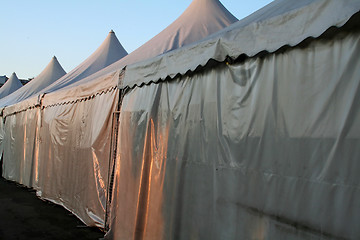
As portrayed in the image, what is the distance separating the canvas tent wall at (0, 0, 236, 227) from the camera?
5.36 m

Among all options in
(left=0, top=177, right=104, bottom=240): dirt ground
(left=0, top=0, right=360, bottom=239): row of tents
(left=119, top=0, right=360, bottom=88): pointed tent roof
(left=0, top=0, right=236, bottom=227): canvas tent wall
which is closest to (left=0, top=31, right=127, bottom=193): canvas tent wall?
(left=0, top=0, right=236, bottom=227): canvas tent wall

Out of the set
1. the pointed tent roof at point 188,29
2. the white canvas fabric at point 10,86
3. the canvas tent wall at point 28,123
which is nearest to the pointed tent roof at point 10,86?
the white canvas fabric at point 10,86

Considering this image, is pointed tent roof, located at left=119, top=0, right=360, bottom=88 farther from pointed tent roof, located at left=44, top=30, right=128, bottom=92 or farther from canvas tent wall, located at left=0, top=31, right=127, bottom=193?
canvas tent wall, located at left=0, top=31, right=127, bottom=193

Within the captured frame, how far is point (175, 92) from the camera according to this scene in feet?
12.0

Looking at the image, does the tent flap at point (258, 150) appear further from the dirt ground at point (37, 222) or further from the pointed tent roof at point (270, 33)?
the dirt ground at point (37, 222)

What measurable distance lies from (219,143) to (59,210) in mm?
5454

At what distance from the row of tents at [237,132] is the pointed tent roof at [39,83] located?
8.74 m

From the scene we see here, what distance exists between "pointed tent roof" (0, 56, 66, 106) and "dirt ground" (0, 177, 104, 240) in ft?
18.9

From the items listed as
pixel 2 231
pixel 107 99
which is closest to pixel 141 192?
pixel 107 99

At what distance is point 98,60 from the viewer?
9875 millimetres

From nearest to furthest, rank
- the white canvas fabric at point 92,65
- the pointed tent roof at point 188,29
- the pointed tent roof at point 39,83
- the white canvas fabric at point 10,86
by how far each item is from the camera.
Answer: the pointed tent roof at point 188,29 → the white canvas fabric at point 92,65 → the pointed tent roof at point 39,83 → the white canvas fabric at point 10,86

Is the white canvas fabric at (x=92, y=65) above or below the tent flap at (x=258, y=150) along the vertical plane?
above

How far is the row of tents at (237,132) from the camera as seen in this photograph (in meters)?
1.94

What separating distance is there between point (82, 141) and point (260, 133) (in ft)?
14.9
